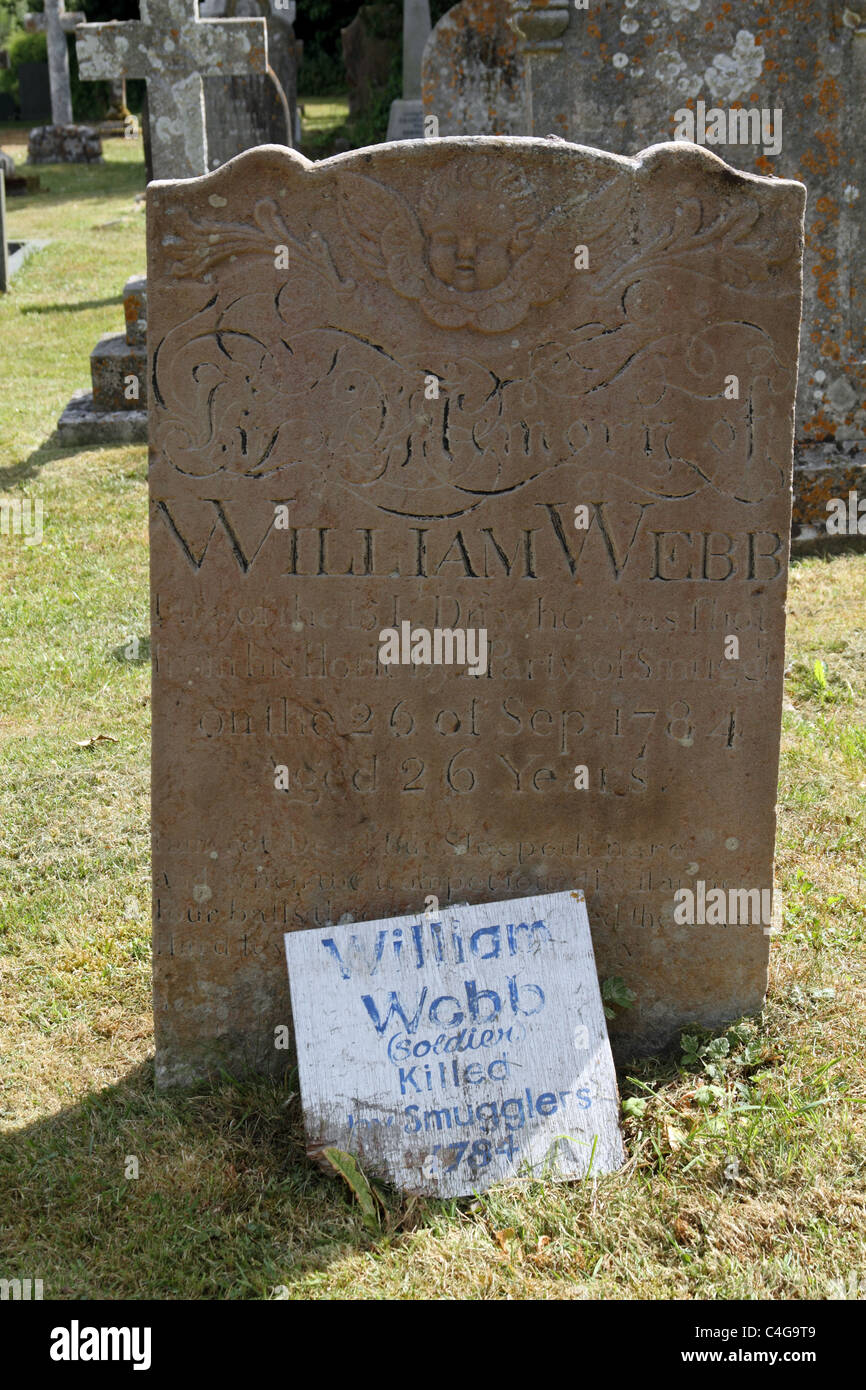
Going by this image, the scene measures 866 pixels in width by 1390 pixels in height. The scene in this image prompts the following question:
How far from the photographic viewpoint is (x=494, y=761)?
309cm

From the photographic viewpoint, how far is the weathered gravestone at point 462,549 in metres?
2.85

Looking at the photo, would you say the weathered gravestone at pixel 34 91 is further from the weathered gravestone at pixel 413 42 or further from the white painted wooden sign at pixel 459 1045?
the white painted wooden sign at pixel 459 1045

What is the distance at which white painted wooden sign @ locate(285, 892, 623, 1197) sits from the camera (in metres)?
2.84

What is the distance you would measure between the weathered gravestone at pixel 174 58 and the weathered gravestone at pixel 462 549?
604cm

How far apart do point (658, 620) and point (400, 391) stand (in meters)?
0.77

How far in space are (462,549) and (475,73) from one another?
595cm

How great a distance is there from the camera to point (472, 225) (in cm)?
285

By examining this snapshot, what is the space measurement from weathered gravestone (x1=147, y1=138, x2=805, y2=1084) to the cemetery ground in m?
0.24

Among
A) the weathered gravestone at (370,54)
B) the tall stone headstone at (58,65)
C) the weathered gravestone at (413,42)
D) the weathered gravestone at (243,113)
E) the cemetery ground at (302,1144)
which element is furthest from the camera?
the tall stone headstone at (58,65)

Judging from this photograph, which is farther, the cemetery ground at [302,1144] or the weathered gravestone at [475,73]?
the weathered gravestone at [475,73]
